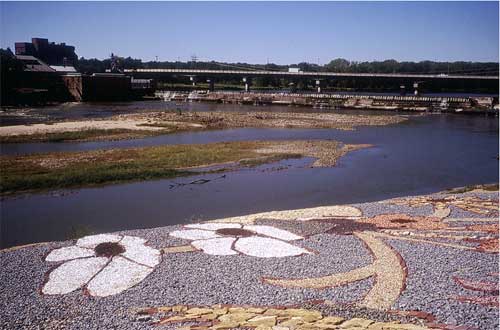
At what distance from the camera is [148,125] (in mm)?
50406

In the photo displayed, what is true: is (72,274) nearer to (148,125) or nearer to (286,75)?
(148,125)

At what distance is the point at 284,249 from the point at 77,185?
589 inches

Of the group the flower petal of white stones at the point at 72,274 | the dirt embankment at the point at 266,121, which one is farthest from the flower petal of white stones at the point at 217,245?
the dirt embankment at the point at 266,121

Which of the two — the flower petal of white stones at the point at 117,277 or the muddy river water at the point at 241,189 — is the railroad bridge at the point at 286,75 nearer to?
the muddy river water at the point at 241,189

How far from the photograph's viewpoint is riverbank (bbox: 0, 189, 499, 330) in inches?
295

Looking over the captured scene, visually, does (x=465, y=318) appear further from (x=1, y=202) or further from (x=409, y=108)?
(x=409, y=108)

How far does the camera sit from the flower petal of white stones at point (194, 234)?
468 inches

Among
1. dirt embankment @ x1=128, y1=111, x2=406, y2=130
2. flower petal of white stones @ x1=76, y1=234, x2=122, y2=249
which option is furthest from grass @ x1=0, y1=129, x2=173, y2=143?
flower petal of white stones @ x1=76, y1=234, x2=122, y2=249

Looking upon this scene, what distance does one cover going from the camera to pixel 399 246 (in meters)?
11.0

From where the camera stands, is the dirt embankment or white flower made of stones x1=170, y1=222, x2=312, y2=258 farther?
the dirt embankment

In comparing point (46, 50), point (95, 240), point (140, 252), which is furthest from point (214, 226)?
point (46, 50)

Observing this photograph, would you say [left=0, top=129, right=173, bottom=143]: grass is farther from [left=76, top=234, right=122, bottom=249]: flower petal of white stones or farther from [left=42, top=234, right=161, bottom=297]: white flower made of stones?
[left=42, top=234, right=161, bottom=297]: white flower made of stones

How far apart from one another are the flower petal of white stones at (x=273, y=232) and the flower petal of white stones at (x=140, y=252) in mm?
3192

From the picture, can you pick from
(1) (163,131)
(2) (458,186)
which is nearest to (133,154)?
(1) (163,131)
